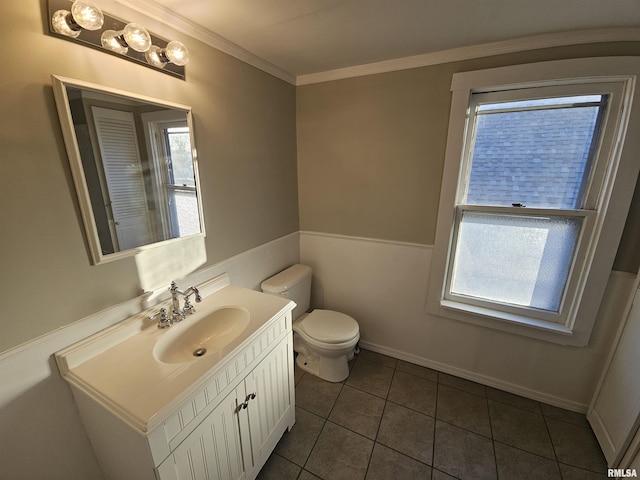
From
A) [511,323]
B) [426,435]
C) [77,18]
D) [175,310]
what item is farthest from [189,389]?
[511,323]

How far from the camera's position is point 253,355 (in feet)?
3.69

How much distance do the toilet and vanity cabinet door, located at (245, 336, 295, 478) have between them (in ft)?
1.26

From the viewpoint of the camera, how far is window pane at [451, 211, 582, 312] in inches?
61.2

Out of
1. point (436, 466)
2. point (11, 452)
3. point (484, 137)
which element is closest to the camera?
point (11, 452)

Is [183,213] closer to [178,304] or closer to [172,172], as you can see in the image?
[172,172]

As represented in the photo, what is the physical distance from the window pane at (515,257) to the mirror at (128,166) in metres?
1.71

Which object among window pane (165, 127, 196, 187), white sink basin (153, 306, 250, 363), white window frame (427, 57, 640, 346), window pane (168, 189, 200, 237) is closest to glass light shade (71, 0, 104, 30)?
window pane (165, 127, 196, 187)

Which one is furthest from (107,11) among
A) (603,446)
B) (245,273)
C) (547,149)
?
(603,446)

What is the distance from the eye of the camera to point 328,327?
1.84 meters

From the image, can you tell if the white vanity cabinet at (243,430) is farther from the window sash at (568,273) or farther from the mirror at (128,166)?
the window sash at (568,273)

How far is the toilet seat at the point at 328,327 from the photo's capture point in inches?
68.6

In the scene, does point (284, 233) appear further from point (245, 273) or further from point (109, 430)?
point (109, 430)

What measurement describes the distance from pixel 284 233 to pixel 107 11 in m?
1.44

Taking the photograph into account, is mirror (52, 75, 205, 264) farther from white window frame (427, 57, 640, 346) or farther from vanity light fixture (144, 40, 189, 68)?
white window frame (427, 57, 640, 346)
